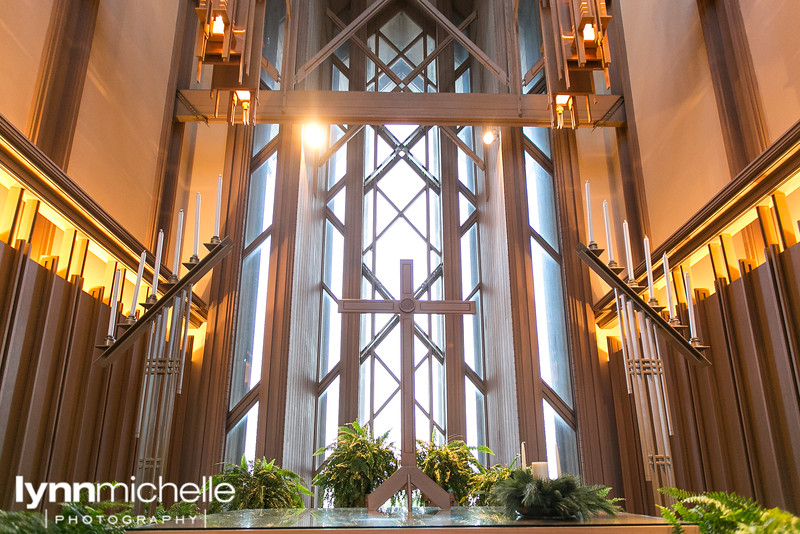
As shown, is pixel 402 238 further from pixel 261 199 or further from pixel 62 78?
pixel 62 78

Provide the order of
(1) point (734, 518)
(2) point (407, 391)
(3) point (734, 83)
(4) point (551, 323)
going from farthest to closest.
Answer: (4) point (551, 323) < (3) point (734, 83) < (2) point (407, 391) < (1) point (734, 518)

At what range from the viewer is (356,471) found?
4484 mm

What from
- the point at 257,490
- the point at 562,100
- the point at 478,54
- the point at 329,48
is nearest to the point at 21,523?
the point at 257,490

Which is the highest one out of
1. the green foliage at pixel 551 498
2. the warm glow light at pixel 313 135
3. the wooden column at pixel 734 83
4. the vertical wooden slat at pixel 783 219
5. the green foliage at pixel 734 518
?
the warm glow light at pixel 313 135

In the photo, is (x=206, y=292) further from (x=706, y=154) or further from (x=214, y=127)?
(x=706, y=154)

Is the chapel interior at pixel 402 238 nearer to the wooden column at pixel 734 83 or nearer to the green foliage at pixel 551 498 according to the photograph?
the wooden column at pixel 734 83

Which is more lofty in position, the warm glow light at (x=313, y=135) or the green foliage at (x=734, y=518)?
the warm glow light at (x=313, y=135)

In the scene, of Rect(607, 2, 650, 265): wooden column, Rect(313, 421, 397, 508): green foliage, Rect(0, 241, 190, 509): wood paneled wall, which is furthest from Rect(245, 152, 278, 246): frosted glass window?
Rect(607, 2, 650, 265): wooden column

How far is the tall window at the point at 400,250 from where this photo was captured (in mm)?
7395

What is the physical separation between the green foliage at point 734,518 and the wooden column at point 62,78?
14.4 feet

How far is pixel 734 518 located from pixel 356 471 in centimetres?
304

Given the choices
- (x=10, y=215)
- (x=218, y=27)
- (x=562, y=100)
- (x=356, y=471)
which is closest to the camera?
(x=10, y=215)

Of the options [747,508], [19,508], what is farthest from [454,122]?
[747,508]

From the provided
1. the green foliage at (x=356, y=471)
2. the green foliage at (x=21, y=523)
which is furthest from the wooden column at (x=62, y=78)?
the green foliage at (x=21, y=523)
